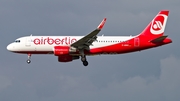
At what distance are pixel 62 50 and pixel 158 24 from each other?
15558 millimetres

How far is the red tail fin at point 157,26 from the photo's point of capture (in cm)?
8931

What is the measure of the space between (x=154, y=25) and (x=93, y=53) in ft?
34.4

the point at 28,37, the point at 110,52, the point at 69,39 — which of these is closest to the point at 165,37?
the point at 110,52

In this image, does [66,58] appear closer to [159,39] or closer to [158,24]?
[159,39]

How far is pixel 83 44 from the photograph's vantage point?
85.4m

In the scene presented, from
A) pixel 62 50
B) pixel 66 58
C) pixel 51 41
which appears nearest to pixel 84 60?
pixel 62 50

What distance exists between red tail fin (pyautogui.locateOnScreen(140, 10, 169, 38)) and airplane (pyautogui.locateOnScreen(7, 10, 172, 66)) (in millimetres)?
272

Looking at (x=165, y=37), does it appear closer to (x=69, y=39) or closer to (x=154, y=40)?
(x=154, y=40)

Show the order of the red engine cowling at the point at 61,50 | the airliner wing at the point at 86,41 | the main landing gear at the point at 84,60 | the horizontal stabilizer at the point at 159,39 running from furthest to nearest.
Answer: the main landing gear at the point at 84,60 → the horizontal stabilizer at the point at 159,39 → the red engine cowling at the point at 61,50 → the airliner wing at the point at 86,41

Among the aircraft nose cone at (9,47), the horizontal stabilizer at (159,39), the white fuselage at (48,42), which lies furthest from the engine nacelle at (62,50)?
the horizontal stabilizer at (159,39)

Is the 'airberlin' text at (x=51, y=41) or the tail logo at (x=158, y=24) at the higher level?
the tail logo at (x=158, y=24)

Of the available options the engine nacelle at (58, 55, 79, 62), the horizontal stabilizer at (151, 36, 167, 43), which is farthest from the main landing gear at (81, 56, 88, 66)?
the horizontal stabilizer at (151, 36, 167, 43)

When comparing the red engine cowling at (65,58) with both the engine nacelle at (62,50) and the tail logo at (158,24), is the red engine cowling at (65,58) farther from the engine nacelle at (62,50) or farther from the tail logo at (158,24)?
the tail logo at (158,24)

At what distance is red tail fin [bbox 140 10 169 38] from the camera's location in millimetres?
89312
